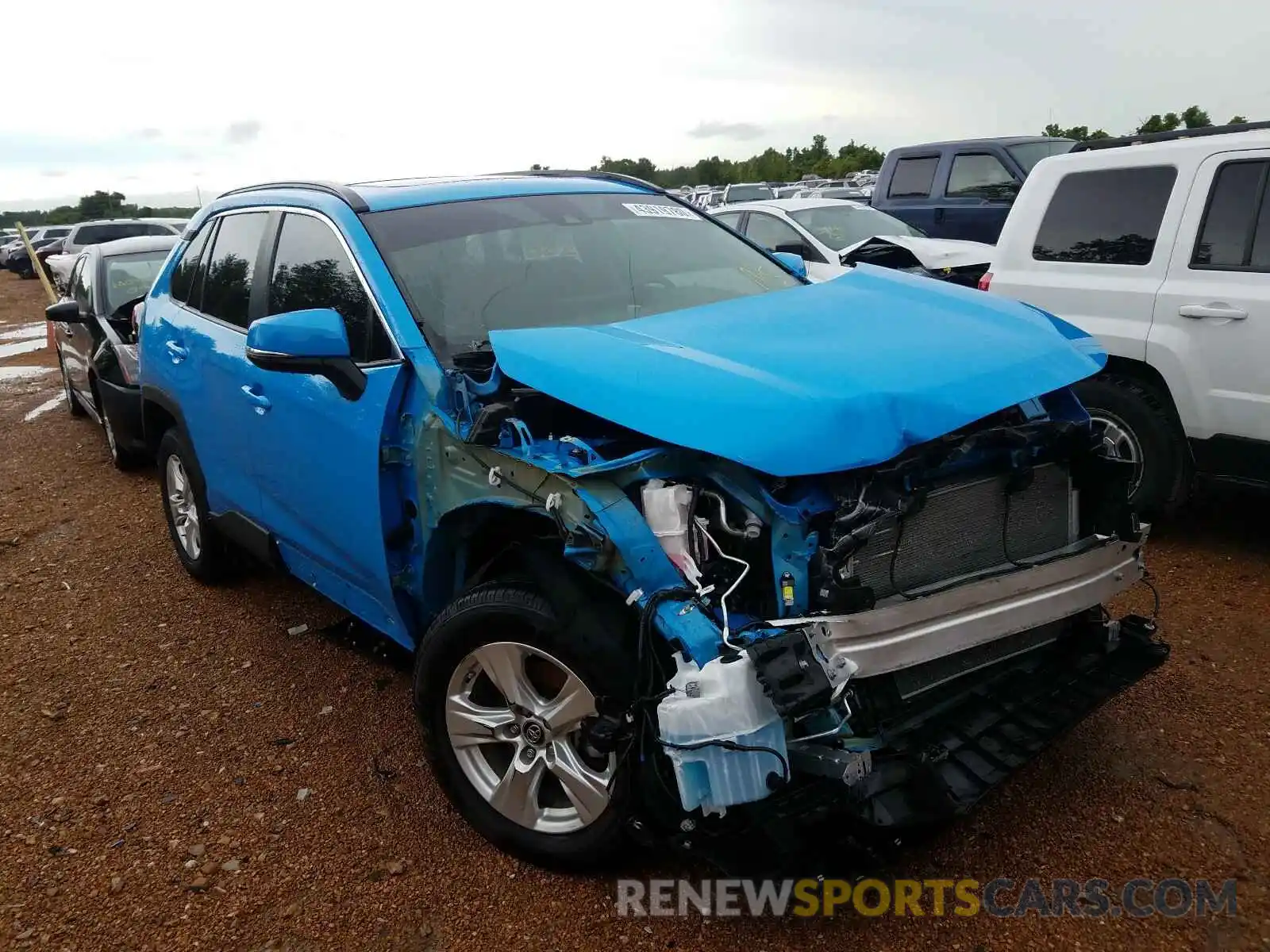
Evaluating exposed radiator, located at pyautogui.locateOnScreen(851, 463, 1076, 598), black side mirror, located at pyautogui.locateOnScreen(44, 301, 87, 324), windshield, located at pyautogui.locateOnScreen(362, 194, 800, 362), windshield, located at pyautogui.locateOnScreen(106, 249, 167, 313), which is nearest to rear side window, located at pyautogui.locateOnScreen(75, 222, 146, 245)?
windshield, located at pyautogui.locateOnScreen(106, 249, 167, 313)

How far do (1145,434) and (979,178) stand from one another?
7757 millimetres

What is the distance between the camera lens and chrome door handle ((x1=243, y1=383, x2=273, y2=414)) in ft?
11.8

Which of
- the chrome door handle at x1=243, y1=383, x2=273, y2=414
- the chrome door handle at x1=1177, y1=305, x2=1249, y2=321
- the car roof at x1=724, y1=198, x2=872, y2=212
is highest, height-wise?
the chrome door handle at x1=1177, y1=305, x2=1249, y2=321

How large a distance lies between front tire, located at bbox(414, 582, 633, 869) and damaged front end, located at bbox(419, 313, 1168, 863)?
12cm

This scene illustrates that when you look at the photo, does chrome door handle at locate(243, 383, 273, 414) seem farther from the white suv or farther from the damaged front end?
the white suv

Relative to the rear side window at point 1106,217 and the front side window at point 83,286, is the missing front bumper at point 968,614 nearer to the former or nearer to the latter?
the rear side window at point 1106,217

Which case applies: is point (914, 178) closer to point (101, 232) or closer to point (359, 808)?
point (359, 808)

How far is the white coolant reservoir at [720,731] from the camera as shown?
204cm

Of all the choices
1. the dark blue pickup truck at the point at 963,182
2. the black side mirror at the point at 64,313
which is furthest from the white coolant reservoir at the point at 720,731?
the dark blue pickup truck at the point at 963,182

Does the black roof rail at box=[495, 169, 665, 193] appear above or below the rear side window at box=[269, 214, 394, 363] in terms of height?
above

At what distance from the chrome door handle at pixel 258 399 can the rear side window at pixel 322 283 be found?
1.08 ft

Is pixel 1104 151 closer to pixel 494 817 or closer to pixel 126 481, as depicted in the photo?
pixel 494 817

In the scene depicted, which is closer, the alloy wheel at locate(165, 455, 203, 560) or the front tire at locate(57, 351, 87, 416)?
the alloy wheel at locate(165, 455, 203, 560)

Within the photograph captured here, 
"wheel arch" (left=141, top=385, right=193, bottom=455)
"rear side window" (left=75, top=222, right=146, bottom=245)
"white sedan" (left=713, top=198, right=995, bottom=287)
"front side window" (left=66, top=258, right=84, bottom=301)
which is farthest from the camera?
"rear side window" (left=75, top=222, right=146, bottom=245)
